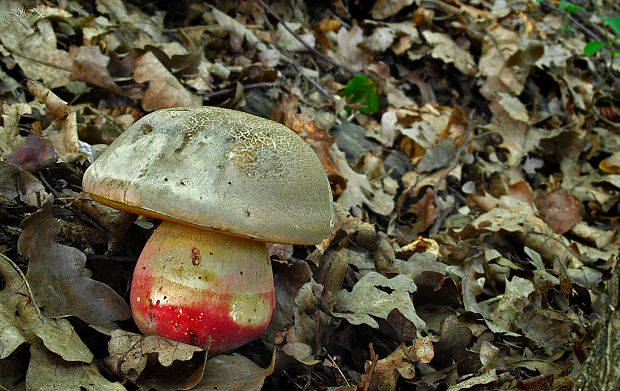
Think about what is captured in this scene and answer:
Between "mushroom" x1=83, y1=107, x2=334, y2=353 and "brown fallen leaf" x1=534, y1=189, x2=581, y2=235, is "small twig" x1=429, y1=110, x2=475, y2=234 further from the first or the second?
"mushroom" x1=83, y1=107, x2=334, y2=353

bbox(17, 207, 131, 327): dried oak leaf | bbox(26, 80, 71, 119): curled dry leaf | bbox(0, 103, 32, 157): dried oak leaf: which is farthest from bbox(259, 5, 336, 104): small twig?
bbox(17, 207, 131, 327): dried oak leaf

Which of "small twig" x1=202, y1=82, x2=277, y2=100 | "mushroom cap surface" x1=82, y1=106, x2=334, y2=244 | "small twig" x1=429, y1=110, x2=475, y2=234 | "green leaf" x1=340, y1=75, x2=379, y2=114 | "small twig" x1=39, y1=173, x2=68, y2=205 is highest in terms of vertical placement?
"mushroom cap surface" x1=82, y1=106, x2=334, y2=244

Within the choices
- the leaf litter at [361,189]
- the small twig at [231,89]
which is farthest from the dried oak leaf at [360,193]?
the small twig at [231,89]

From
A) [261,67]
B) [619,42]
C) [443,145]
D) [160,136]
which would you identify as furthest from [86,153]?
[619,42]

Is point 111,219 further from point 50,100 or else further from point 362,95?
point 362,95

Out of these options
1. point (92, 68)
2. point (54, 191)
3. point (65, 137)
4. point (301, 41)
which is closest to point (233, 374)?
point (54, 191)

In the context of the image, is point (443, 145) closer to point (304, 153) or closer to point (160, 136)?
point (304, 153)
